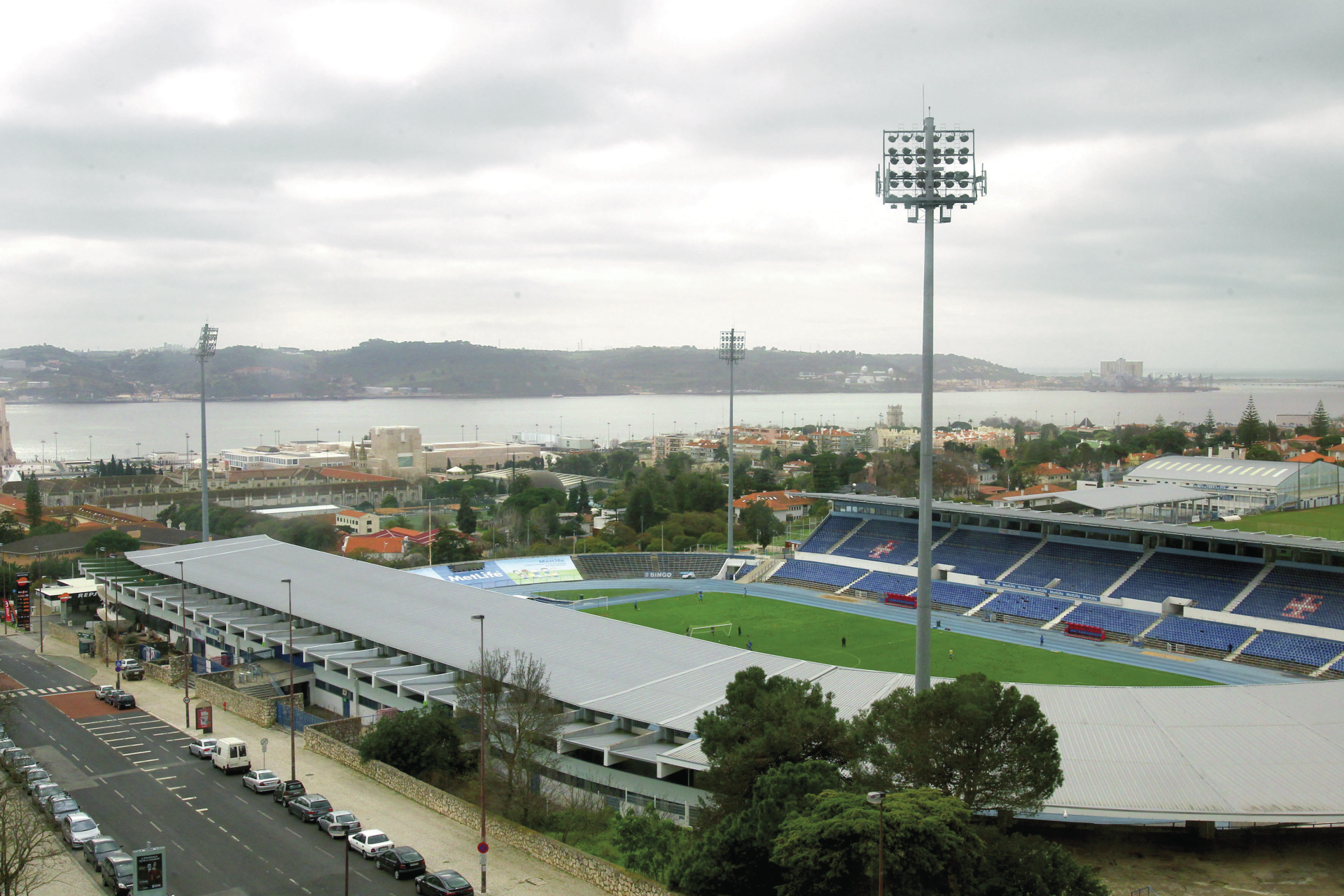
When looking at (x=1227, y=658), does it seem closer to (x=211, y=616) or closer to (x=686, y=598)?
(x=686, y=598)

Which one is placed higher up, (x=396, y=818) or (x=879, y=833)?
(x=879, y=833)

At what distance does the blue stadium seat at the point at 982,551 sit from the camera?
3781 cm

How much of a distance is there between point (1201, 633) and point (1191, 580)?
2.57 metres

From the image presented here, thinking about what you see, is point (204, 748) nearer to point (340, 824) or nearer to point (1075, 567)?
point (340, 824)

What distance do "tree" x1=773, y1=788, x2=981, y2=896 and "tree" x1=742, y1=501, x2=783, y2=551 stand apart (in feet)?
144

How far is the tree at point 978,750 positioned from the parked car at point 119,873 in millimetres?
11282

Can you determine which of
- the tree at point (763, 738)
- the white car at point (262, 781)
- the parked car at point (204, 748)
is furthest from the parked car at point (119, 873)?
the tree at point (763, 738)

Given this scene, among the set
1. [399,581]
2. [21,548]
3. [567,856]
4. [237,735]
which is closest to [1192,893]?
[567,856]

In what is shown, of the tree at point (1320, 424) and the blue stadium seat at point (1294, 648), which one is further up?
the tree at point (1320, 424)

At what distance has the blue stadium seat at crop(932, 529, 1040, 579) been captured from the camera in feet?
124

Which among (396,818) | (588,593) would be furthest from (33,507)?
(396,818)

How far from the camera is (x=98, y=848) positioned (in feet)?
49.9

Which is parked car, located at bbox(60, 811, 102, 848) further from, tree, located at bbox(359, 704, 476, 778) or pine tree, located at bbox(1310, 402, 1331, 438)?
pine tree, located at bbox(1310, 402, 1331, 438)

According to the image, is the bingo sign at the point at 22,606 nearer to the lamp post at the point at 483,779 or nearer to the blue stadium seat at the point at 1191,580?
the lamp post at the point at 483,779
